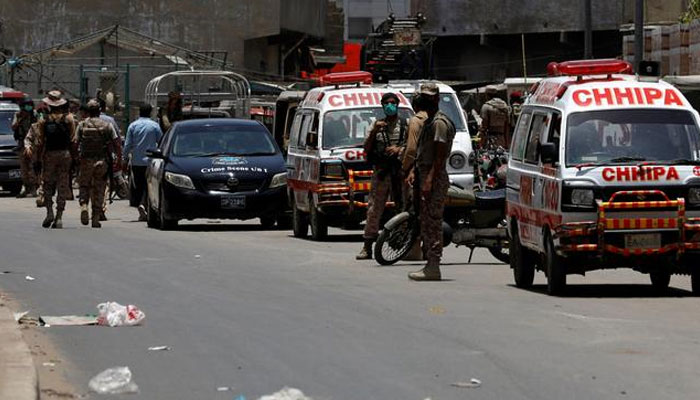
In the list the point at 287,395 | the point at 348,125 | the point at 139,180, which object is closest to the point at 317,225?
the point at 348,125

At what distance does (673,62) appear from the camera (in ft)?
131

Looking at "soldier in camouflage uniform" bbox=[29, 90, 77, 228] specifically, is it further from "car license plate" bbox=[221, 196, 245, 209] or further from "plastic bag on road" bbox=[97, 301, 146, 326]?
"plastic bag on road" bbox=[97, 301, 146, 326]

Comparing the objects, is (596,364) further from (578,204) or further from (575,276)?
(575,276)

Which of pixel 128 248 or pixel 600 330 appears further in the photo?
pixel 128 248

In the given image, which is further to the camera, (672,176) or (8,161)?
(8,161)

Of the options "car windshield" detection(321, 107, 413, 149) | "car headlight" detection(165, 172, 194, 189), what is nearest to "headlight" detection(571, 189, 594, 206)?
"car windshield" detection(321, 107, 413, 149)

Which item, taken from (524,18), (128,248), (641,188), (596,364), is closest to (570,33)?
(524,18)

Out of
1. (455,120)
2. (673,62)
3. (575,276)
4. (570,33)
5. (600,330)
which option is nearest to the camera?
(600,330)

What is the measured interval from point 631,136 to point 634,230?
1056 millimetres

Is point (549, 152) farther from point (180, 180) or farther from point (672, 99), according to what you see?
point (180, 180)

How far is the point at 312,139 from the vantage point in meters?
24.2

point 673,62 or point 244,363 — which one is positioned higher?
point 673,62

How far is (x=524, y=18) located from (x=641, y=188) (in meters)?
54.7

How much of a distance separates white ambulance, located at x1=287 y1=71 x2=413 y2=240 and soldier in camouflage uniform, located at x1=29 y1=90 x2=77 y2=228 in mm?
3298
